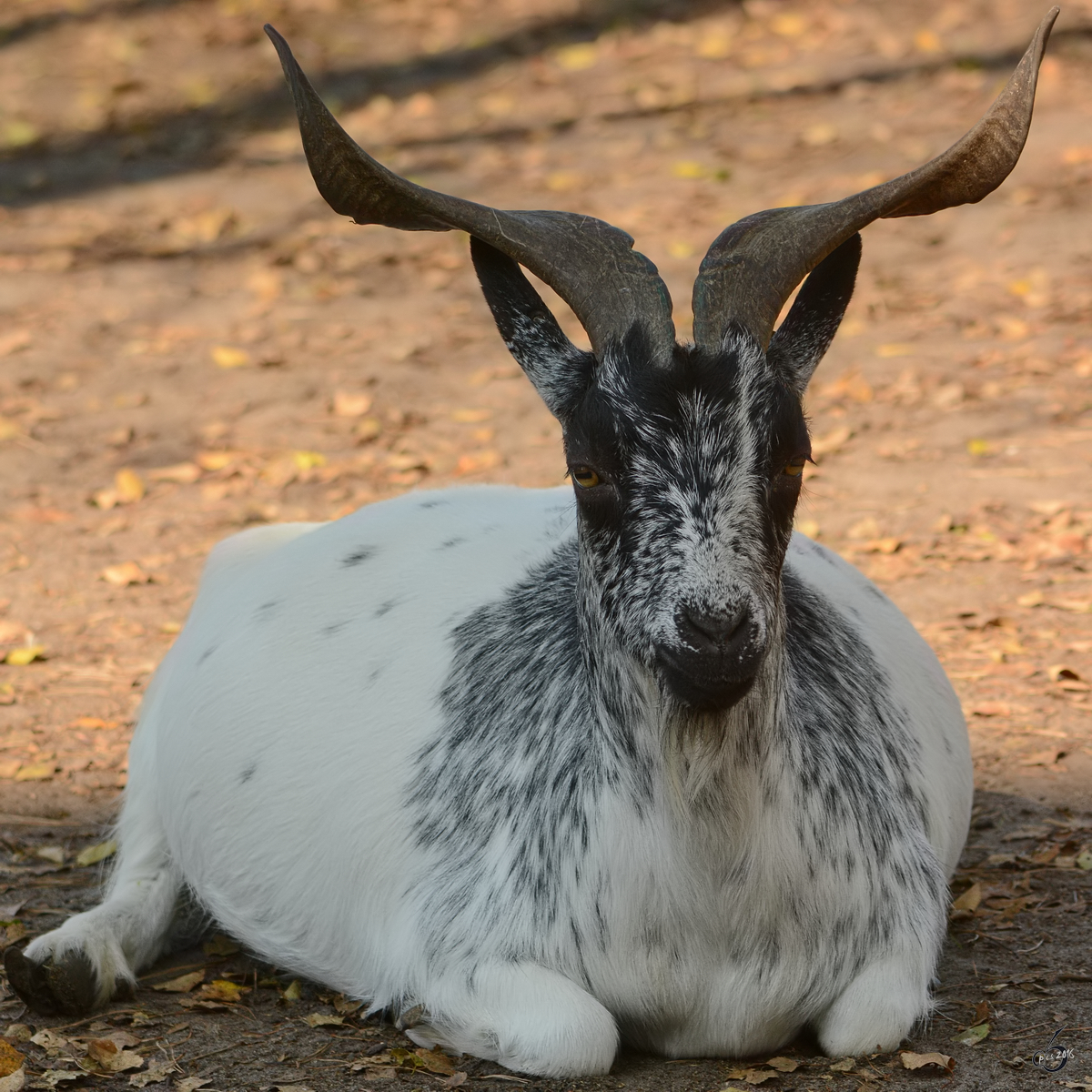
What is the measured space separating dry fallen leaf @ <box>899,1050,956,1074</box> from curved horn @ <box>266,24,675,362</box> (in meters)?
1.74

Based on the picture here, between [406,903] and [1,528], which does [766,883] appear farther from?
[1,528]

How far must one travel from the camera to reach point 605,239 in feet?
11.5

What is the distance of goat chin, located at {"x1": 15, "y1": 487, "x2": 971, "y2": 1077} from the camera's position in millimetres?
3512

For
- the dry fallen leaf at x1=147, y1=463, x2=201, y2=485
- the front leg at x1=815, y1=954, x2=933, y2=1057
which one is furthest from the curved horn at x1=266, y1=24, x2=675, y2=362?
the dry fallen leaf at x1=147, y1=463, x2=201, y2=485

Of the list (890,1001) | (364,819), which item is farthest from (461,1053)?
(890,1001)

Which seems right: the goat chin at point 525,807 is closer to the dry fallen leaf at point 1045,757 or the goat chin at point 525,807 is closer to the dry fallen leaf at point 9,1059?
the dry fallen leaf at point 9,1059

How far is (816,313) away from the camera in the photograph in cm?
355

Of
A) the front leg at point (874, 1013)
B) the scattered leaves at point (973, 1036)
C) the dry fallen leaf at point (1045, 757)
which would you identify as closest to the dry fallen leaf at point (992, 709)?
the dry fallen leaf at point (1045, 757)

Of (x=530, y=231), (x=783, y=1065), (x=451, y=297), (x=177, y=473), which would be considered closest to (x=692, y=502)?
(x=530, y=231)

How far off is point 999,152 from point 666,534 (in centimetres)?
129

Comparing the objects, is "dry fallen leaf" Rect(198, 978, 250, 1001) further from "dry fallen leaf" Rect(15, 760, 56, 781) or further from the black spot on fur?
"dry fallen leaf" Rect(15, 760, 56, 781)

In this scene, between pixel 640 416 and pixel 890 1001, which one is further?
pixel 890 1001

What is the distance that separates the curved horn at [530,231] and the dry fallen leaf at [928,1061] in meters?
1.74

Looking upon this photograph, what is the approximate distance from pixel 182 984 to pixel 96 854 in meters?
0.94
